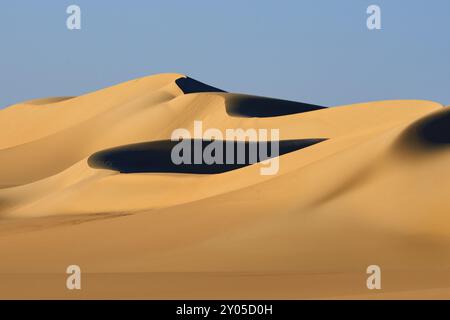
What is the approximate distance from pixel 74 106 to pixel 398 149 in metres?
67.6

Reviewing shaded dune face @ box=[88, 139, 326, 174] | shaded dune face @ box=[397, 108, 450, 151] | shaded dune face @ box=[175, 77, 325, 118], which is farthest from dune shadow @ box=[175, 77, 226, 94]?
shaded dune face @ box=[397, 108, 450, 151]

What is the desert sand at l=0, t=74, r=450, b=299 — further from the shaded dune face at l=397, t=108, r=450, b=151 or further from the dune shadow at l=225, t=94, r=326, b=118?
the dune shadow at l=225, t=94, r=326, b=118

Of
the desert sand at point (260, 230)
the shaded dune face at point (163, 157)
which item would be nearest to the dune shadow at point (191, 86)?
the shaded dune face at point (163, 157)

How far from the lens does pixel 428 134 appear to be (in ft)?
121

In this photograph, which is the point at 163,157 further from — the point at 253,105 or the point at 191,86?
the point at 191,86

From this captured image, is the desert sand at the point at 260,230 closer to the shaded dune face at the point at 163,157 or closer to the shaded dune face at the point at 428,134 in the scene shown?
the shaded dune face at the point at 428,134

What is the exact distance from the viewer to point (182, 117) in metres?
85.6

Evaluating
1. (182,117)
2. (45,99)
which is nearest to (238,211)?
(182,117)

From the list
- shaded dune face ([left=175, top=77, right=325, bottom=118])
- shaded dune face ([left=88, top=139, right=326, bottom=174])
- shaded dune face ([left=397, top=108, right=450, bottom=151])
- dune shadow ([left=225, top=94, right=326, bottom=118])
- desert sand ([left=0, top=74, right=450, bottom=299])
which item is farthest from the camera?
shaded dune face ([left=175, top=77, right=325, bottom=118])

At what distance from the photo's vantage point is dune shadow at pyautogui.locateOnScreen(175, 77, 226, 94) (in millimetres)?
97688

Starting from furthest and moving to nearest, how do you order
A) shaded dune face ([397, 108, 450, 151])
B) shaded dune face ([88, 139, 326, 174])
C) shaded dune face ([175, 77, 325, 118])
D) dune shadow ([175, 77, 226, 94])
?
dune shadow ([175, 77, 226, 94])
shaded dune face ([175, 77, 325, 118])
shaded dune face ([88, 139, 326, 174])
shaded dune face ([397, 108, 450, 151])

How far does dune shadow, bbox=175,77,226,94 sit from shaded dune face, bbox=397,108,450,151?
58.8 m
